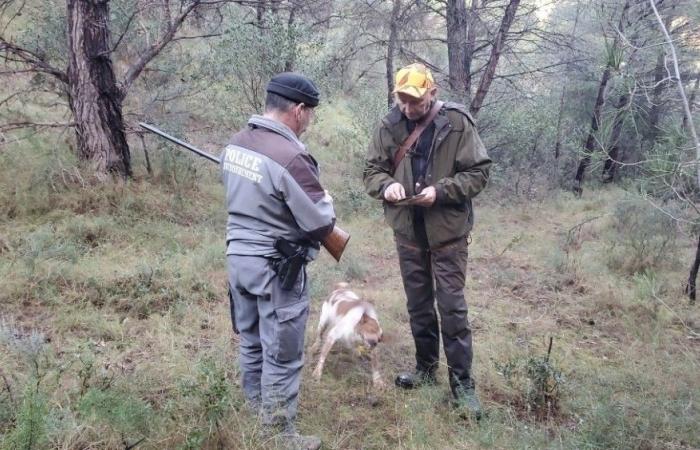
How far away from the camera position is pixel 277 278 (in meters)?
2.76

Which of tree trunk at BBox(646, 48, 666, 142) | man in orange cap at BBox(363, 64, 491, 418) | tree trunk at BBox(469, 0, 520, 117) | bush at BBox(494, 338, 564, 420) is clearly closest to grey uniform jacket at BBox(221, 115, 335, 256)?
man in orange cap at BBox(363, 64, 491, 418)

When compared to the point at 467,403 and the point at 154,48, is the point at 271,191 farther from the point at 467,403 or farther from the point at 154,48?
the point at 154,48

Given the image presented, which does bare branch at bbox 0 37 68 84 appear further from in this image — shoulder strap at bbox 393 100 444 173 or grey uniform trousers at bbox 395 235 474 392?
grey uniform trousers at bbox 395 235 474 392

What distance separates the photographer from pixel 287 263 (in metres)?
2.75

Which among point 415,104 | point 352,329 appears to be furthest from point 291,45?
point 352,329

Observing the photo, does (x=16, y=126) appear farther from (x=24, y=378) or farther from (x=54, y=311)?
(x=24, y=378)

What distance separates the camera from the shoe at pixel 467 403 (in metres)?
3.46

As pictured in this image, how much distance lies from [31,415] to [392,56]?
39.3 ft

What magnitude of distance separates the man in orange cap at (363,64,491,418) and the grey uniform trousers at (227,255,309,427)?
3.22ft

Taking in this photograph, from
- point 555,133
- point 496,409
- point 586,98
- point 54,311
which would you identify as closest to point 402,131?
point 496,409

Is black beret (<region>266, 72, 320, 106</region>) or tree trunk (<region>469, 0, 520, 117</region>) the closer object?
black beret (<region>266, 72, 320, 106</region>)

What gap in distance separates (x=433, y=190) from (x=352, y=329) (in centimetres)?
132

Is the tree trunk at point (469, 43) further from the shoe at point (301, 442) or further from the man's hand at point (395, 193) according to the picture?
the shoe at point (301, 442)

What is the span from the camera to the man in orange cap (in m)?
3.34
